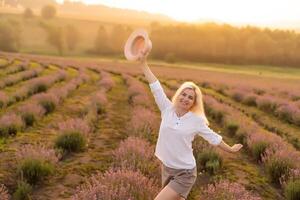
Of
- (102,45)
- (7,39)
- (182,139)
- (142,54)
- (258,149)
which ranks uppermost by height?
(142,54)

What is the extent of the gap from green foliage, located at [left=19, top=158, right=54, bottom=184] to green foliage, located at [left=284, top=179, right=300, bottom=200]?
3.62 metres

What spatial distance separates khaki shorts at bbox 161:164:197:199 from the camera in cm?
446

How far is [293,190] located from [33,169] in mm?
3819

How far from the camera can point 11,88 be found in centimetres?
1817

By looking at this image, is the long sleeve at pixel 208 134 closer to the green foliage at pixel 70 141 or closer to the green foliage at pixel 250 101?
the green foliage at pixel 70 141

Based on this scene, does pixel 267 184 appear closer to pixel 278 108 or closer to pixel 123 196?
pixel 123 196

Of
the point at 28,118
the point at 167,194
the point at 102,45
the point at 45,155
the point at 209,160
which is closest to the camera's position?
the point at 167,194

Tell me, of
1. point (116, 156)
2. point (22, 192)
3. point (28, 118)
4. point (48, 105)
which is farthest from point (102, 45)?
point (22, 192)

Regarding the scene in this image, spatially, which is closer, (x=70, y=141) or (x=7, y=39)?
(x=70, y=141)

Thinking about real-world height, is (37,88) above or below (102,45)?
above

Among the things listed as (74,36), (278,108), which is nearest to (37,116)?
(278,108)

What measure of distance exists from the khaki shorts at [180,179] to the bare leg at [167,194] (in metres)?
0.03

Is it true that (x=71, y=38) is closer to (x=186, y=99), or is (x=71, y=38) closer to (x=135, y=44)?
(x=135, y=44)

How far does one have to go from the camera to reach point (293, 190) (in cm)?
631
